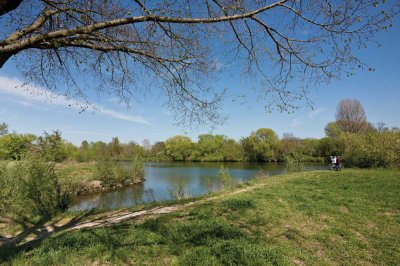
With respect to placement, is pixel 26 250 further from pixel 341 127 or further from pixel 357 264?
pixel 341 127

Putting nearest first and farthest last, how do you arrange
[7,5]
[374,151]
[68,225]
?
[7,5] < [68,225] < [374,151]

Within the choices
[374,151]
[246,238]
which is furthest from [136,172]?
[246,238]

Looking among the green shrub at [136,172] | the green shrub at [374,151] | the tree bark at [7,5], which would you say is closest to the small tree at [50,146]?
the tree bark at [7,5]

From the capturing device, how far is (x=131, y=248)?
520cm

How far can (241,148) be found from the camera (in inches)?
2918

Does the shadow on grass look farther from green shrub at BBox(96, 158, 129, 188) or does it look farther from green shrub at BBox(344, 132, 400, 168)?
green shrub at BBox(344, 132, 400, 168)

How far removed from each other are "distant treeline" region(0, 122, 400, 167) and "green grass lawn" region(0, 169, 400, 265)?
26.7ft

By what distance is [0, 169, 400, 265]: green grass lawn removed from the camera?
4.78 m

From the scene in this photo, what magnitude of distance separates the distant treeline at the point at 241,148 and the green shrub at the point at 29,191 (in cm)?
75

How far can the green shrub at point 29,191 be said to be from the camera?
11.3 m

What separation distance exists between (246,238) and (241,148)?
69.4 meters

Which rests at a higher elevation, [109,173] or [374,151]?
[374,151]

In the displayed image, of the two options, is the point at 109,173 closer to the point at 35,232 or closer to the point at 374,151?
the point at 35,232

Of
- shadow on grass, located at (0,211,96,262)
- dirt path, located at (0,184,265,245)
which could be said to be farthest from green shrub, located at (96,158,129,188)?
dirt path, located at (0,184,265,245)
